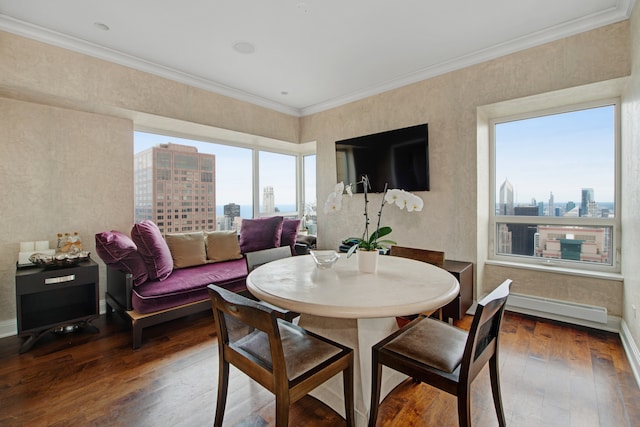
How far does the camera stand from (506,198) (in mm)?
3316

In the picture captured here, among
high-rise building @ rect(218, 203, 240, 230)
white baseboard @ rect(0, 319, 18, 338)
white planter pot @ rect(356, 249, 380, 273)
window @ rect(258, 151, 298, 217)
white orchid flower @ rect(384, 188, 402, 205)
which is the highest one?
window @ rect(258, 151, 298, 217)

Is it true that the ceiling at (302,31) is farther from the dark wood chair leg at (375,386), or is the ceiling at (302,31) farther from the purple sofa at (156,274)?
the dark wood chair leg at (375,386)

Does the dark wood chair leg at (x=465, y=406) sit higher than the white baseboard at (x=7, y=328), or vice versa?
the dark wood chair leg at (x=465, y=406)

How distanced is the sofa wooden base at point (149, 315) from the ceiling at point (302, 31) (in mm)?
2415

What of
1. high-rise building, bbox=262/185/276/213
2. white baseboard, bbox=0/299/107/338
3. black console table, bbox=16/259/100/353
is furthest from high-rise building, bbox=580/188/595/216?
white baseboard, bbox=0/299/107/338

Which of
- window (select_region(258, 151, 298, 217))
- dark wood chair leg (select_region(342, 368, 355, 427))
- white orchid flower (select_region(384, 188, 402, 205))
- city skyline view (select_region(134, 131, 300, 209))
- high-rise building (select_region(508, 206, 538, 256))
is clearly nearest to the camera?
dark wood chair leg (select_region(342, 368, 355, 427))

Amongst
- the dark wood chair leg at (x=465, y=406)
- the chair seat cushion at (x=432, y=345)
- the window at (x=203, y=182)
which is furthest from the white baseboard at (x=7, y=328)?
the dark wood chair leg at (x=465, y=406)

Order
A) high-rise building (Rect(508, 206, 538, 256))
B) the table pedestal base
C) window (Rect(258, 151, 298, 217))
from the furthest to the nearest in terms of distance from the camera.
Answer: window (Rect(258, 151, 298, 217))
high-rise building (Rect(508, 206, 538, 256))
the table pedestal base

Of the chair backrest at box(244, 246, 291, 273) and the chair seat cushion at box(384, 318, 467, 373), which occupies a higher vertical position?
the chair backrest at box(244, 246, 291, 273)

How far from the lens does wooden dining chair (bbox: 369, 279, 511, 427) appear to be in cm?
116

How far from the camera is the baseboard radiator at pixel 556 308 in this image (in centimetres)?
261

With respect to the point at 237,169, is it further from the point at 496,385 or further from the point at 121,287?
the point at 496,385

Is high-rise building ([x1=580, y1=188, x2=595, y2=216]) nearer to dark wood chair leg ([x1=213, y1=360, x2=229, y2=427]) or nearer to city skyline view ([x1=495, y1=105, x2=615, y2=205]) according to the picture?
city skyline view ([x1=495, y1=105, x2=615, y2=205])

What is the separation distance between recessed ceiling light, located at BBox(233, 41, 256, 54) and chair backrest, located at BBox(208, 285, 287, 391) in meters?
2.44
